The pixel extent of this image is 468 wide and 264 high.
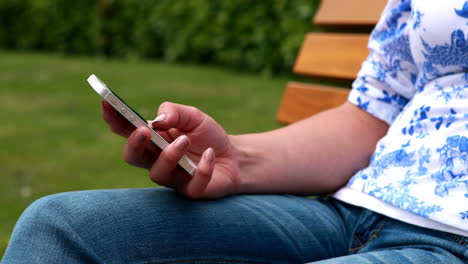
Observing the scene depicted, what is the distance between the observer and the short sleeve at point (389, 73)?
145 cm

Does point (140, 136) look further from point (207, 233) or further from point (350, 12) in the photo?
point (350, 12)

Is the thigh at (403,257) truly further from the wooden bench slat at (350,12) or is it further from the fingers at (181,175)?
the wooden bench slat at (350,12)

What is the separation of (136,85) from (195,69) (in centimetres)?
113

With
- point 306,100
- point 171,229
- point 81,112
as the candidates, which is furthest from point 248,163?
point 81,112

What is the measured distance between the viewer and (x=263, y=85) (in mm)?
5773

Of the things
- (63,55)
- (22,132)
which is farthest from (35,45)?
(22,132)

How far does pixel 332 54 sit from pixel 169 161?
1.04 metres

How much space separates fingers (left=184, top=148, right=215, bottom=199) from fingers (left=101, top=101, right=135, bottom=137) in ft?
0.53

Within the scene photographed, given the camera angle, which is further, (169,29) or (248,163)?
(169,29)

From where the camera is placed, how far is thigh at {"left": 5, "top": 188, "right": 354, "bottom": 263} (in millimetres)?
1043

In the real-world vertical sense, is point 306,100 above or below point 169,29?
above

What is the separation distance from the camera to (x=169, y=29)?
7.62 m

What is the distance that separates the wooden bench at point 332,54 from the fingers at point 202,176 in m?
0.87

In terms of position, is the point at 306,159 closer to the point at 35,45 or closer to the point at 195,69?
the point at 195,69
